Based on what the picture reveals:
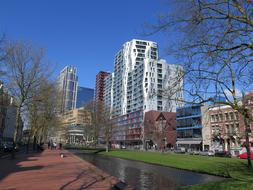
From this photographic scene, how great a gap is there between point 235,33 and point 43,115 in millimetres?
49749

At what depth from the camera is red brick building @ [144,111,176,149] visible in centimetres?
7919

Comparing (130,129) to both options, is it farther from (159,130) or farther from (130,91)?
(159,130)

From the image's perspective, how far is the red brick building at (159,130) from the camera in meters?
79.2

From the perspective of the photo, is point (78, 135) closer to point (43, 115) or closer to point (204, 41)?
point (43, 115)

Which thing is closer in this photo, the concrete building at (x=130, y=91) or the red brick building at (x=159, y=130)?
the red brick building at (x=159, y=130)

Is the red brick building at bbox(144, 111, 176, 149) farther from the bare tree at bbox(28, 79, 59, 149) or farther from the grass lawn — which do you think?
the grass lawn

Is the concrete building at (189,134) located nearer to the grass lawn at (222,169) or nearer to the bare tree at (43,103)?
the bare tree at (43,103)

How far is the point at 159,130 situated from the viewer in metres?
84.6

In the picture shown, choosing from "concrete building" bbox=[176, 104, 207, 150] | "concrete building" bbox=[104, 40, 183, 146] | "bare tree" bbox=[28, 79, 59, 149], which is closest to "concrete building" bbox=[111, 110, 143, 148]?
"concrete building" bbox=[104, 40, 183, 146]

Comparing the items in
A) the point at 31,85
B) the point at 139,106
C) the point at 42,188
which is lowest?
the point at 42,188

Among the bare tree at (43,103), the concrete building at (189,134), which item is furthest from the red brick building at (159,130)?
the bare tree at (43,103)

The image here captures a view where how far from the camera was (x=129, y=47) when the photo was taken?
16388 centimetres

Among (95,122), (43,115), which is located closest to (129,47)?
(95,122)

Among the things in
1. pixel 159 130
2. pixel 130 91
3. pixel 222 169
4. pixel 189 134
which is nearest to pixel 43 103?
pixel 222 169
